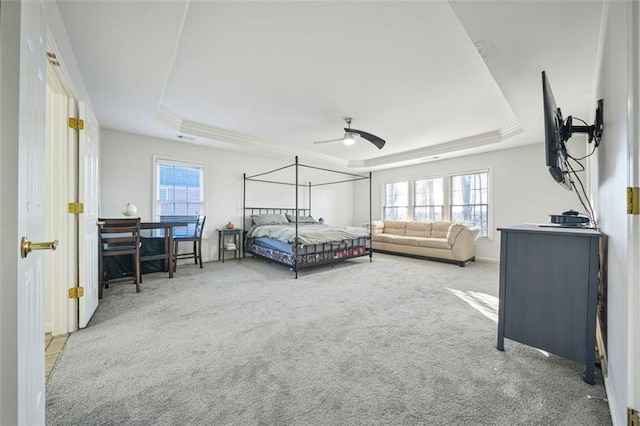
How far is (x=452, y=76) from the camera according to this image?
288cm

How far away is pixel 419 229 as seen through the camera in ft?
21.1

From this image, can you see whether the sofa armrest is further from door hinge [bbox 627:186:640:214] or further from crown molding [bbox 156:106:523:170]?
door hinge [bbox 627:186:640:214]

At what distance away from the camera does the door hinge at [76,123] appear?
227 centimetres

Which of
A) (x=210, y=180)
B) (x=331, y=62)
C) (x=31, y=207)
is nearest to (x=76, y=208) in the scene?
(x=31, y=207)

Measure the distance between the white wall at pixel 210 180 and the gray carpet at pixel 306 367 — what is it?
2.14m

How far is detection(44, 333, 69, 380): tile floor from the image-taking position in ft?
5.76

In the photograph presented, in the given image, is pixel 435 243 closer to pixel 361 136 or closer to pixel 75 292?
pixel 361 136

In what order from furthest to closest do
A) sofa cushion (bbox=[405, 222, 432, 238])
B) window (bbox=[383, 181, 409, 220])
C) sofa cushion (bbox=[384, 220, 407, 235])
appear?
1. window (bbox=[383, 181, 409, 220])
2. sofa cushion (bbox=[384, 220, 407, 235])
3. sofa cushion (bbox=[405, 222, 432, 238])

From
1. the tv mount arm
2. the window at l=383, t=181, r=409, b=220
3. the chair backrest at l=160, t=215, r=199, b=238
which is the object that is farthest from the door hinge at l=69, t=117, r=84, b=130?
the window at l=383, t=181, r=409, b=220

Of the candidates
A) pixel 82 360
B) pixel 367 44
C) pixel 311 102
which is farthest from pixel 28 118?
pixel 311 102

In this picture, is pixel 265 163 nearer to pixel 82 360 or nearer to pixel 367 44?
pixel 367 44

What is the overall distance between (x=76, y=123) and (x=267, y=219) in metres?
3.80

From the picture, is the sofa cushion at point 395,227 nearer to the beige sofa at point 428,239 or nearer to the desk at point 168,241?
the beige sofa at point 428,239

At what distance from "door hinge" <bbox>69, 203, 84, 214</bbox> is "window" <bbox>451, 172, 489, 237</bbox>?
6.67 m
